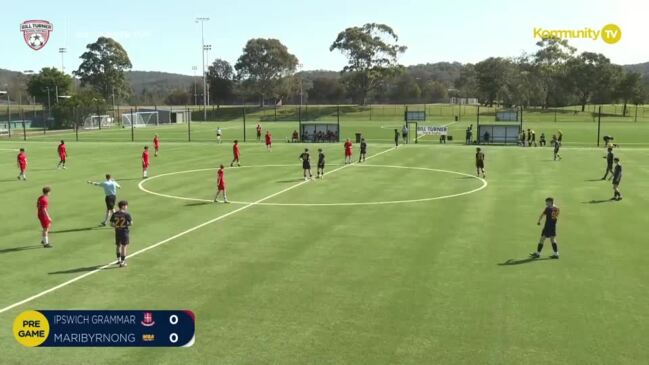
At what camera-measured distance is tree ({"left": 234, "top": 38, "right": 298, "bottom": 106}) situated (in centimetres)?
16550

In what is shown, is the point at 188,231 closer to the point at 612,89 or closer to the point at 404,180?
the point at 404,180

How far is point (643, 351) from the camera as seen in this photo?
10.5m

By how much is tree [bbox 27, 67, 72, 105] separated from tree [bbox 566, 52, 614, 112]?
11956 cm

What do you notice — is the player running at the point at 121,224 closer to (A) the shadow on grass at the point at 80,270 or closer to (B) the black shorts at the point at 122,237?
(B) the black shorts at the point at 122,237

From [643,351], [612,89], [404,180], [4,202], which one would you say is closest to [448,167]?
[404,180]

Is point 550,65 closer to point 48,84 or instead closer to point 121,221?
point 48,84

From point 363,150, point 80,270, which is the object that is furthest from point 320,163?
point 80,270

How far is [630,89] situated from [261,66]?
94.6 m

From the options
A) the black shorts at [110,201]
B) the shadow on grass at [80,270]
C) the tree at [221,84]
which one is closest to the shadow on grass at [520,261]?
the shadow on grass at [80,270]

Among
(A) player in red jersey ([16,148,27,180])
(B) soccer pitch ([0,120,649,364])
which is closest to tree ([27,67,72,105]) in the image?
(A) player in red jersey ([16,148,27,180])

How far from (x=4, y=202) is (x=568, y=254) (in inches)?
911

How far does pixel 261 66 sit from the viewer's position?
545ft

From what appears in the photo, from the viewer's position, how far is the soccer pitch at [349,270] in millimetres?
10836

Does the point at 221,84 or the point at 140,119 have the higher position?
the point at 221,84
